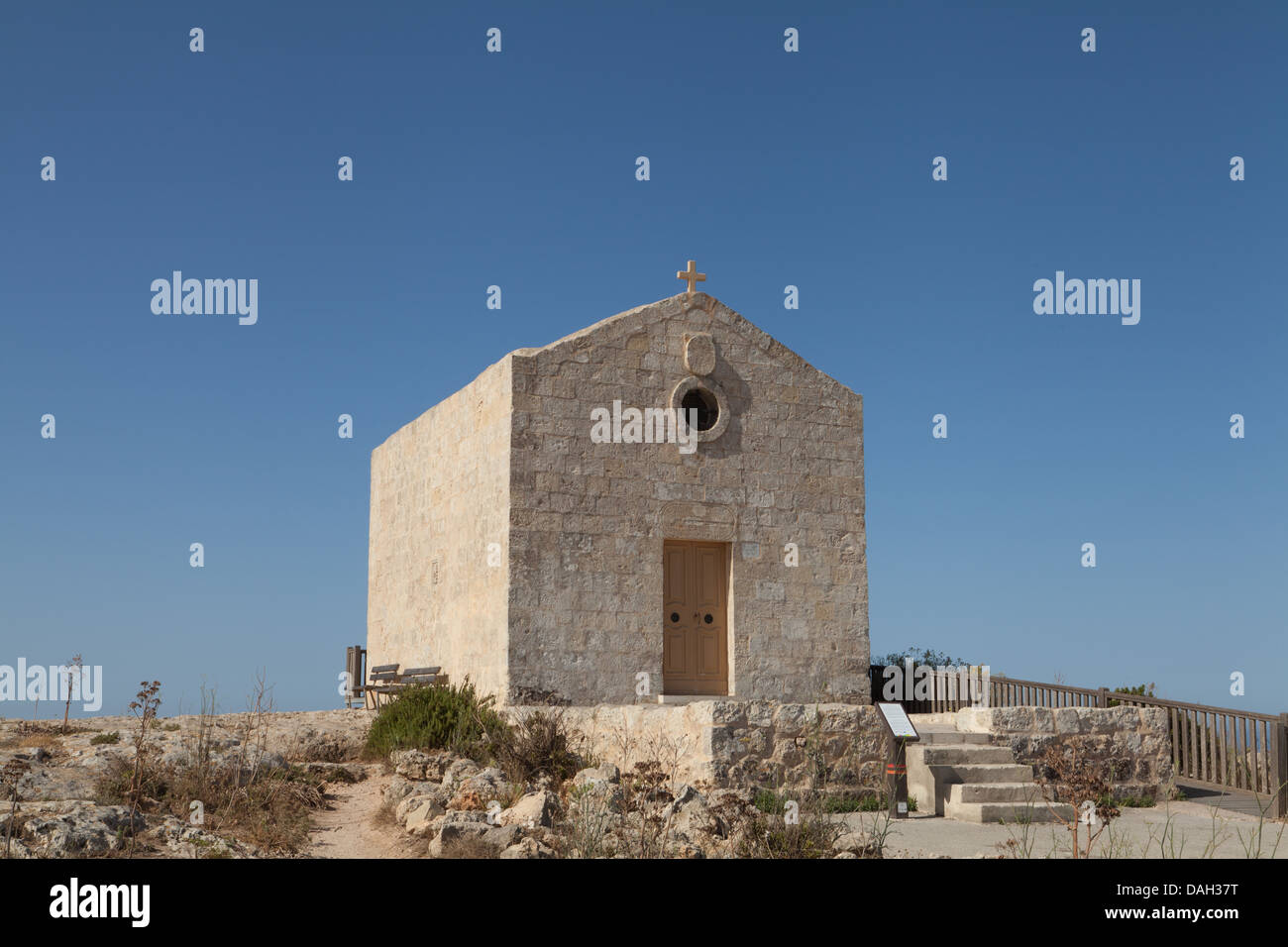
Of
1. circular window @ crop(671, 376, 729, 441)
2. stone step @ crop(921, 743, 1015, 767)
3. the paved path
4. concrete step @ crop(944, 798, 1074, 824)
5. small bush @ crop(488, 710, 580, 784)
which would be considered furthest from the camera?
circular window @ crop(671, 376, 729, 441)

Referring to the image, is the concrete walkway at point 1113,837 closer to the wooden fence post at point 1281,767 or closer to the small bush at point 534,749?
the wooden fence post at point 1281,767

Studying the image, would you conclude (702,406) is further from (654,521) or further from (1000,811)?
(1000,811)

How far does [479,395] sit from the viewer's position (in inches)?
571

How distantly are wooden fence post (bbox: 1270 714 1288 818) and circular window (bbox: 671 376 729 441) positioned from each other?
7.04 meters

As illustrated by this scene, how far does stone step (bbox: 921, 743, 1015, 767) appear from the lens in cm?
1082

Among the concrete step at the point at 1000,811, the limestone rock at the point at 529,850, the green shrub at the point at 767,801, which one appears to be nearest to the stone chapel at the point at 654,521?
the green shrub at the point at 767,801

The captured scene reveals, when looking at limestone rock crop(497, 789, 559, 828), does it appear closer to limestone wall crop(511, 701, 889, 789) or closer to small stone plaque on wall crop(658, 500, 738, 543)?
limestone wall crop(511, 701, 889, 789)

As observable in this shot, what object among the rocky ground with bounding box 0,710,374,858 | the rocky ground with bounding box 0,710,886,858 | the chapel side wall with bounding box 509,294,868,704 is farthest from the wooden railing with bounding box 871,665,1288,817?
the rocky ground with bounding box 0,710,374,858

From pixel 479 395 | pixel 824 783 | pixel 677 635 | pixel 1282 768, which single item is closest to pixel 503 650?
pixel 677 635

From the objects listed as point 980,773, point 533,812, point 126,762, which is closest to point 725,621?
point 980,773

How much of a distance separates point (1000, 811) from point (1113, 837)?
301cm

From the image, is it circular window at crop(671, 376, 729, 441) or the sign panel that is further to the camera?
circular window at crop(671, 376, 729, 441)

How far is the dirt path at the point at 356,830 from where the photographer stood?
8953 mm

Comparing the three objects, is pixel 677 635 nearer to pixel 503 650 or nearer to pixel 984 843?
pixel 503 650
